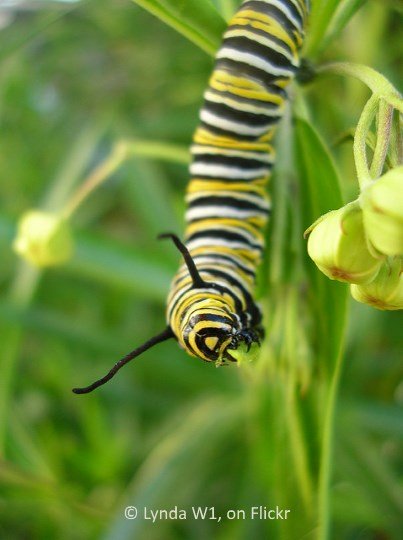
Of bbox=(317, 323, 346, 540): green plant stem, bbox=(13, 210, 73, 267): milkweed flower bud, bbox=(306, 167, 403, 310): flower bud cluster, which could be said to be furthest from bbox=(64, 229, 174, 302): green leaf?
bbox=(306, 167, 403, 310): flower bud cluster

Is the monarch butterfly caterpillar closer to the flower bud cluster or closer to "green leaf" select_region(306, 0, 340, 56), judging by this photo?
"green leaf" select_region(306, 0, 340, 56)

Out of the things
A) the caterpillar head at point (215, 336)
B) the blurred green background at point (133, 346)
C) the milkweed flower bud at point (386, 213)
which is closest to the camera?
the milkweed flower bud at point (386, 213)

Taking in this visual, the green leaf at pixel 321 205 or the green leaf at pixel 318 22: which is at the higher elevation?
the green leaf at pixel 318 22

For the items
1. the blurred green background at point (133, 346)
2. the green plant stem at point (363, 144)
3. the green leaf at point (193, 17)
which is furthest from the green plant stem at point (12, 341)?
the green plant stem at point (363, 144)

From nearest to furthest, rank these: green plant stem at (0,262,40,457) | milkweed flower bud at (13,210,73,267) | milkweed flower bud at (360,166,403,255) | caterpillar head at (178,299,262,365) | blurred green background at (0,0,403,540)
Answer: milkweed flower bud at (360,166,403,255)
caterpillar head at (178,299,262,365)
milkweed flower bud at (13,210,73,267)
blurred green background at (0,0,403,540)
green plant stem at (0,262,40,457)

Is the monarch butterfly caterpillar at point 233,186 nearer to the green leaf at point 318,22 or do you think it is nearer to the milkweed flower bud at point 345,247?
the green leaf at point 318,22

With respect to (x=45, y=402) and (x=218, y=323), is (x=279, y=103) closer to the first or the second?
(x=218, y=323)

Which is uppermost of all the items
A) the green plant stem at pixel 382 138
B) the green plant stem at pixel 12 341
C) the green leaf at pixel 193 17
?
the green plant stem at pixel 12 341

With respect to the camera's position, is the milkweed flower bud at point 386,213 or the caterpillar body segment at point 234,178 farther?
the caterpillar body segment at point 234,178

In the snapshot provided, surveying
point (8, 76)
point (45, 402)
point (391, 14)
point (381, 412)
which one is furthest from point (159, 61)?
point (381, 412)
